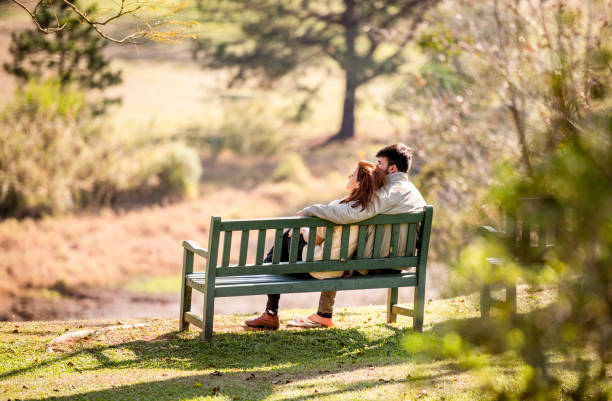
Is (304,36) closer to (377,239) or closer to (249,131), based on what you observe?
(249,131)

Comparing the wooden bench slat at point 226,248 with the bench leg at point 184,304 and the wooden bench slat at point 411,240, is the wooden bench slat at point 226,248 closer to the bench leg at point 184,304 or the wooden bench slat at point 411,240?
the bench leg at point 184,304

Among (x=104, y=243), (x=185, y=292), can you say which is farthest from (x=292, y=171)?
(x=185, y=292)

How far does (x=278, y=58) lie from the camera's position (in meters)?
22.0

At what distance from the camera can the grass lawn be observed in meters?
3.60

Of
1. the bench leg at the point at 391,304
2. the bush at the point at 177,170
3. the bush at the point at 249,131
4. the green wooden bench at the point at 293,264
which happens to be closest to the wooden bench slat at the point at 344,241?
the green wooden bench at the point at 293,264

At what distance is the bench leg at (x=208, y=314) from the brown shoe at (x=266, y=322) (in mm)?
425

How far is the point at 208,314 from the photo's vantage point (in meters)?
4.48

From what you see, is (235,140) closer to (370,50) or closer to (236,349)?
(370,50)

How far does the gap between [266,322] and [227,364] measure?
0.71 metres

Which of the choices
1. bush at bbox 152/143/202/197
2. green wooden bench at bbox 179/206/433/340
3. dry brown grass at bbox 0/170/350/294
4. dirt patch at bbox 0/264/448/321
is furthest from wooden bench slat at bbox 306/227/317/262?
bush at bbox 152/143/202/197

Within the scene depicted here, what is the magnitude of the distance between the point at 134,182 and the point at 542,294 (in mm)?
14592

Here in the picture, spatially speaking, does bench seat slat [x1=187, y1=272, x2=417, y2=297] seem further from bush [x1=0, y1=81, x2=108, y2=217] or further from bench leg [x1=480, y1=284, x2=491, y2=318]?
bush [x1=0, y1=81, x2=108, y2=217]

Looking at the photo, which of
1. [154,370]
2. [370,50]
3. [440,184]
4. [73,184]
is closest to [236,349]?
[154,370]

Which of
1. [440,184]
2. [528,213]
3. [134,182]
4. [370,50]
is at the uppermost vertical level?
[370,50]
